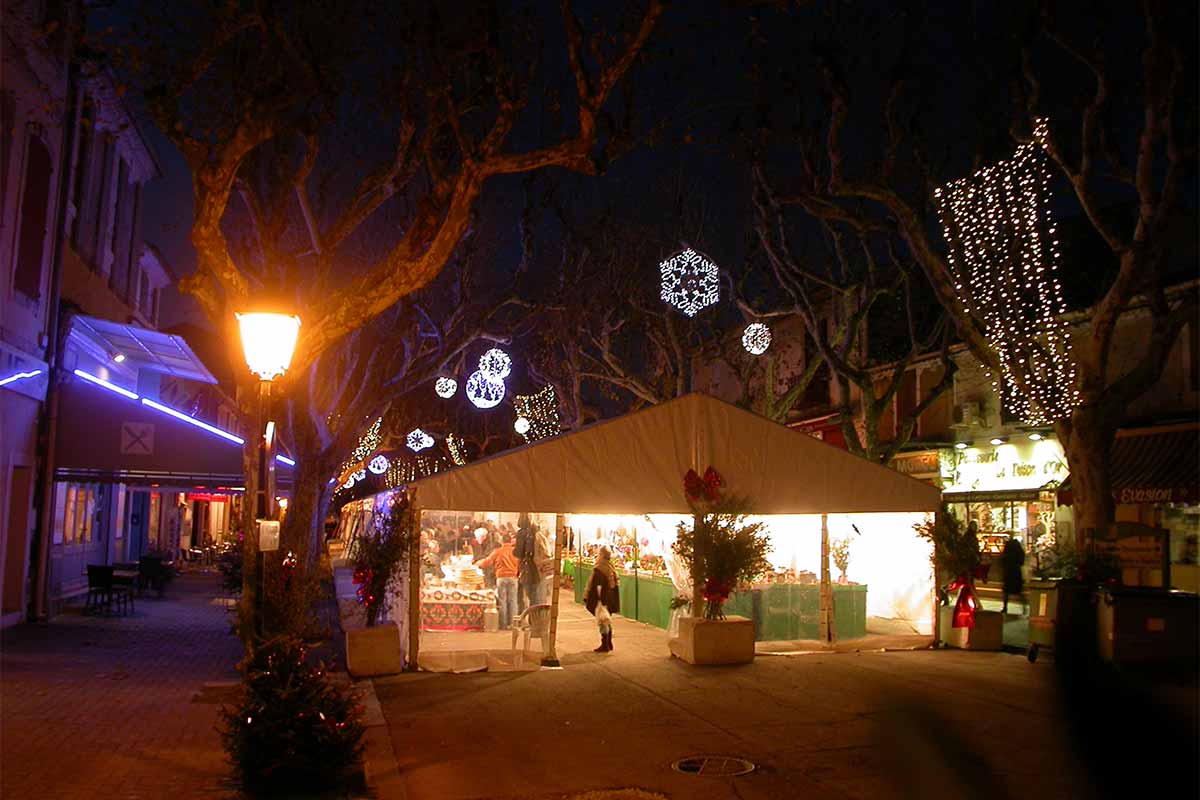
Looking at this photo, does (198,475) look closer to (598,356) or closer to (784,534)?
(784,534)

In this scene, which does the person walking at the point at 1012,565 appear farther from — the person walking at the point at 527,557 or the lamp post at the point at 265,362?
the lamp post at the point at 265,362

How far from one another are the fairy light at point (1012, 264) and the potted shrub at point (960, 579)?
7.95ft

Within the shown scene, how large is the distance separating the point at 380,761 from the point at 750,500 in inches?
300

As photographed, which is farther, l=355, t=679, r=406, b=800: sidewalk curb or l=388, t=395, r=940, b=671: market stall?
l=388, t=395, r=940, b=671: market stall

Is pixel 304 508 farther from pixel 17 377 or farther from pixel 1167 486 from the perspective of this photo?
pixel 1167 486

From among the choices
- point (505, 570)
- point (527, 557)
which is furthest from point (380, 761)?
A: point (505, 570)

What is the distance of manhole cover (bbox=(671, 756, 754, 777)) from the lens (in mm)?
8115

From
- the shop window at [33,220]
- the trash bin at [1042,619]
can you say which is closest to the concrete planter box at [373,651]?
the shop window at [33,220]

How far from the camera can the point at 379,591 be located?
13383 millimetres

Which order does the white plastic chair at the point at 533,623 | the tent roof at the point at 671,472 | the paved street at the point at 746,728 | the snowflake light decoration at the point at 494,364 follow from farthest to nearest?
1. the snowflake light decoration at the point at 494,364
2. the white plastic chair at the point at 533,623
3. the tent roof at the point at 671,472
4. the paved street at the point at 746,728

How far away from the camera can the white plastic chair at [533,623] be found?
14.2 meters

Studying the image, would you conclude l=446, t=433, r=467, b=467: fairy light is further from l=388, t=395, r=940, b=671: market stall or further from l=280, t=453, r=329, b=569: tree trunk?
l=388, t=395, r=940, b=671: market stall

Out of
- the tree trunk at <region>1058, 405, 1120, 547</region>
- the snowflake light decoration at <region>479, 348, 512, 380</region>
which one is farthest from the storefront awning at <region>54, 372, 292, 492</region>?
the tree trunk at <region>1058, 405, 1120, 547</region>

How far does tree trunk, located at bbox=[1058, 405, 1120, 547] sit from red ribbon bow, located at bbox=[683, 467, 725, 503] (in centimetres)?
554
